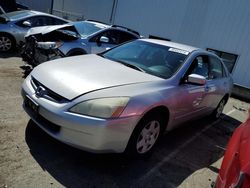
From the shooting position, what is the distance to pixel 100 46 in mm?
7395

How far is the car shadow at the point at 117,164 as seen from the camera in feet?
10.1

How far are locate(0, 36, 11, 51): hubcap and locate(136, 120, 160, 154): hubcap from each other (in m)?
6.49

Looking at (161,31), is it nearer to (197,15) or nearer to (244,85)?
(197,15)

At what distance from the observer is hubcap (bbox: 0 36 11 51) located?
8.31m

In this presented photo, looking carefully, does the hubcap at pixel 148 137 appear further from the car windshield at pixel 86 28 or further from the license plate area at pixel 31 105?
the car windshield at pixel 86 28

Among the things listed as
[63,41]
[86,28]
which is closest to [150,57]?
[63,41]

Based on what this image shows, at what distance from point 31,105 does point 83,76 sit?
29.0 inches

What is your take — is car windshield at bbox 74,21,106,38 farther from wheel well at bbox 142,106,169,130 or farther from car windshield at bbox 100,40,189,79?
Answer: wheel well at bbox 142,106,169,130

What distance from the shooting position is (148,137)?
3594 mm

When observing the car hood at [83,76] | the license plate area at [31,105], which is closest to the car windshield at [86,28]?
the car hood at [83,76]

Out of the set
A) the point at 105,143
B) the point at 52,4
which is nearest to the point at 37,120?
the point at 105,143

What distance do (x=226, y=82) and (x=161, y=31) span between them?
310 inches

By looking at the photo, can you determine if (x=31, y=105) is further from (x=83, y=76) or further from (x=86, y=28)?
(x=86, y=28)

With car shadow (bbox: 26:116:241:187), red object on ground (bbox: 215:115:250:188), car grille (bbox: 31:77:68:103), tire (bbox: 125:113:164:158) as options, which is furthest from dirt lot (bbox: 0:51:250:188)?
red object on ground (bbox: 215:115:250:188)
